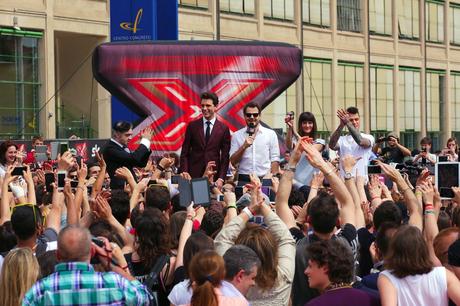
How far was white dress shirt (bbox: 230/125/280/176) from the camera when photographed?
1312cm

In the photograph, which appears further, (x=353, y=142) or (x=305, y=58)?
(x=305, y=58)

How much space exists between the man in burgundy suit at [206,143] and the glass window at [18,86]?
25.2 m

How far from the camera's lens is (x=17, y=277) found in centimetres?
643

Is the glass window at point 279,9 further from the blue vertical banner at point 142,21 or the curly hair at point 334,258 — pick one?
the curly hair at point 334,258

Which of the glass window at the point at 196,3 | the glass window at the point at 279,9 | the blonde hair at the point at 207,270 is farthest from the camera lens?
the glass window at the point at 279,9

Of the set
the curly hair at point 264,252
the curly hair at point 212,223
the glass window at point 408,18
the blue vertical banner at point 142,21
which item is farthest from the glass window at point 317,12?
the curly hair at point 264,252

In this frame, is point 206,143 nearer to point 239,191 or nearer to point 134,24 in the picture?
point 239,191

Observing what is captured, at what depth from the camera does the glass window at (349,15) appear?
56812mm

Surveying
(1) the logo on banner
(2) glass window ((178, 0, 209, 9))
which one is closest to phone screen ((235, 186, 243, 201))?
(1) the logo on banner

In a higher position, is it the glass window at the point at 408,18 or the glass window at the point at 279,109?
the glass window at the point at 408,18

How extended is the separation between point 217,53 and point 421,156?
3.90 m

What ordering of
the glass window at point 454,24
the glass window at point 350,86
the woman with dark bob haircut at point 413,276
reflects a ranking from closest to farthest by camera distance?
the woman with dark bob haircut at point 413,276
the glass window at point 350,86
the glass window at point 454,24

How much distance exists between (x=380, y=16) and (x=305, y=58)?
28.6ft

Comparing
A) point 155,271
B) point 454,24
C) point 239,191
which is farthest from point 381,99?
point 155,271
